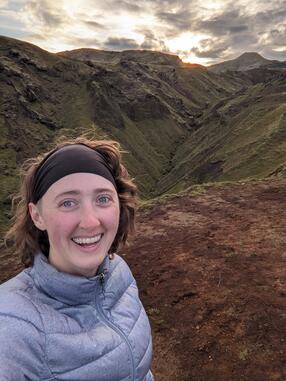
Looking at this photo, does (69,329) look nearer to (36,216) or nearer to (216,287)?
(36,216)

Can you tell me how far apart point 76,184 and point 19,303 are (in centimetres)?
92

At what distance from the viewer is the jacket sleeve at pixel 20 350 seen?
2.46 m

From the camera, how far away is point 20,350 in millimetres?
2533

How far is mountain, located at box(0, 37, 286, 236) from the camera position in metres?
58.1

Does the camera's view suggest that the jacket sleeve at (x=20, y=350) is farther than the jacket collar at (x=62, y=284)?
No

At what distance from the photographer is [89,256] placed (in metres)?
3.02

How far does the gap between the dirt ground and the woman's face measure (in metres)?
5.24

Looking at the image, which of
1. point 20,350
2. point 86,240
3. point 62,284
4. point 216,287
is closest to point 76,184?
point 86,240

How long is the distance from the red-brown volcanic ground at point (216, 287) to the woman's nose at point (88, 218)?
5.45 m

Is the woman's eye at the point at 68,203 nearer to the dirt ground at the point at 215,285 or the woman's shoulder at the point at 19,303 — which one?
the woman's shoulder at the point at 19,303

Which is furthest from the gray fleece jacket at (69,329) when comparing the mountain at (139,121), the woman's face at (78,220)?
the mountain at (139,121)

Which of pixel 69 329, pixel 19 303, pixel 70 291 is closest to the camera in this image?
pixel 19 303

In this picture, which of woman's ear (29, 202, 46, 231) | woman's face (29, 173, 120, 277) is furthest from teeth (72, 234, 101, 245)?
woman's ear (29, 202, 46, 231)

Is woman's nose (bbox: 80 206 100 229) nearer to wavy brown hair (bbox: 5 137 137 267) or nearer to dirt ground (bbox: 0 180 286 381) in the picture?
wavy brown hair (bbox: 5 137 137 267)
